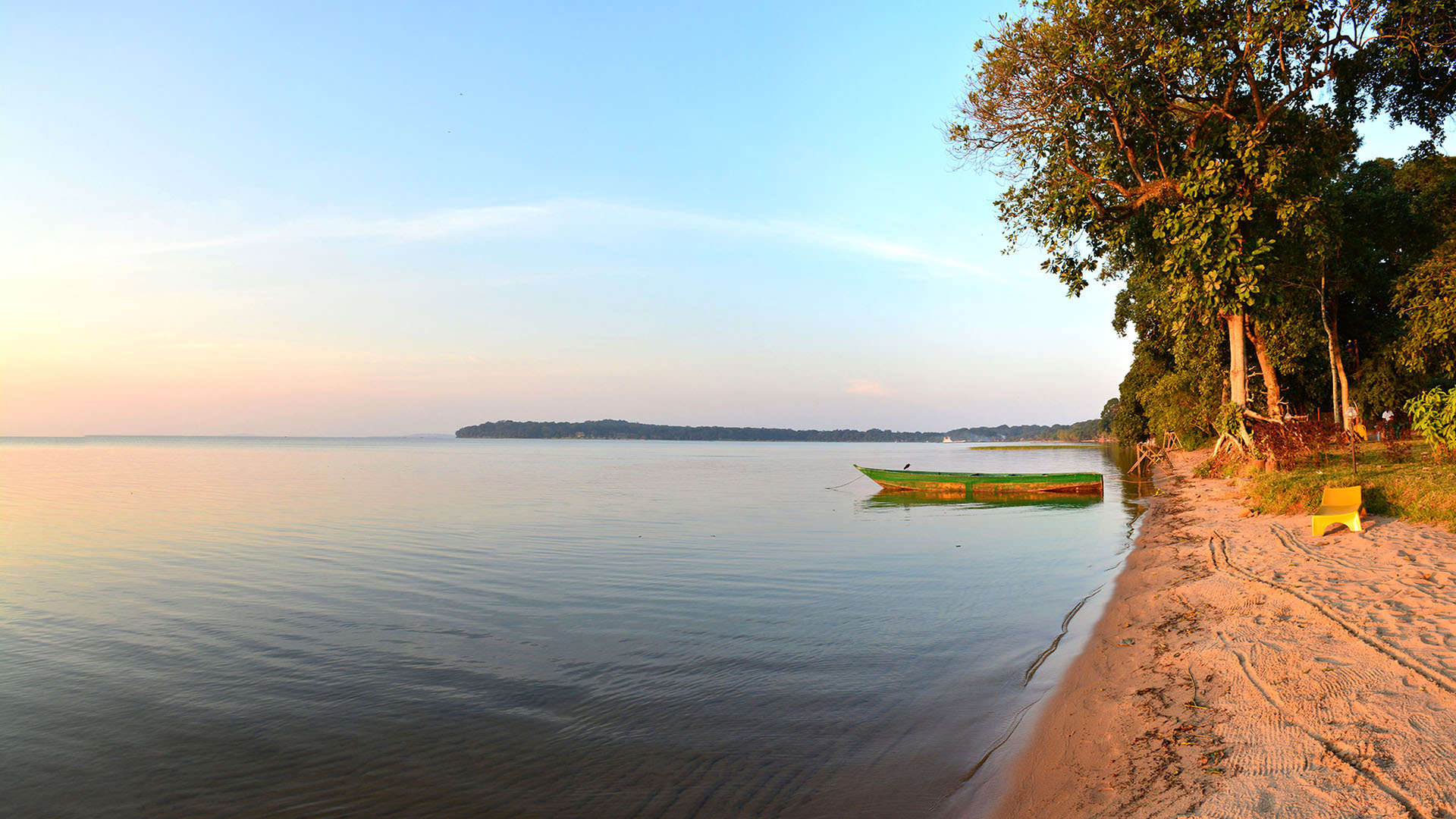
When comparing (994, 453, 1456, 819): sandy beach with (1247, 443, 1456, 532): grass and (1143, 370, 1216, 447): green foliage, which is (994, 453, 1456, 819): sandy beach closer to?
(1247, 443, 1456, 532): grass

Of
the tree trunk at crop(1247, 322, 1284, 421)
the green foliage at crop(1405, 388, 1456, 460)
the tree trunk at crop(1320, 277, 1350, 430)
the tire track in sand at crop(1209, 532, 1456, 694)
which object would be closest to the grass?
the green foliage at crop(1405, 388, 1456, 460)

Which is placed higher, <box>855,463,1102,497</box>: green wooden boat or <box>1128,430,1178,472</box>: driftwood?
<box>1128,430,1178,472</box>: driftwood

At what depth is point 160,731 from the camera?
24.9 feet

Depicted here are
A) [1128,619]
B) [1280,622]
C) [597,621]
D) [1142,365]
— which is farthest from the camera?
[1142,365]

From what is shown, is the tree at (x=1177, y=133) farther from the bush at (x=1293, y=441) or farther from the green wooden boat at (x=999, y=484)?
the green wooden boat at (x=999, y=484)

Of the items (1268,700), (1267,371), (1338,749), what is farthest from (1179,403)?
(1338,749)

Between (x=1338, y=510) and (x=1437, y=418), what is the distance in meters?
5.24

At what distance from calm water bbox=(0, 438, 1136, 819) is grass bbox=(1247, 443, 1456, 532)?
3.88 metres

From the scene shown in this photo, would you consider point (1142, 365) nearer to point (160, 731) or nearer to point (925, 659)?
point (925, 659)

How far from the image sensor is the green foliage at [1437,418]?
1628cm

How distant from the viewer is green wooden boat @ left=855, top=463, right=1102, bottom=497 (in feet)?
113

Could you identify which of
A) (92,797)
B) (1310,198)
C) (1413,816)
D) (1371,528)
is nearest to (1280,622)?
(1413,816)

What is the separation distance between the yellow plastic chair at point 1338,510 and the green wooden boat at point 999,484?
1977cm

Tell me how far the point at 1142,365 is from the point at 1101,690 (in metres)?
54.2
